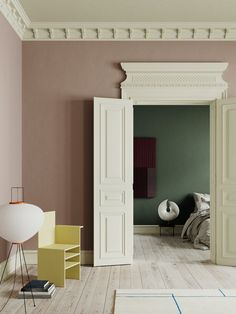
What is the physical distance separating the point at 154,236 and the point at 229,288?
15.4 ft

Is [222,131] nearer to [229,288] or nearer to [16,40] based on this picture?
[229,288]

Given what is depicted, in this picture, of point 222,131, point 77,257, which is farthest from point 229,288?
point 222,131

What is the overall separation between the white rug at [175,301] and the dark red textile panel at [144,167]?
5278 millimetres

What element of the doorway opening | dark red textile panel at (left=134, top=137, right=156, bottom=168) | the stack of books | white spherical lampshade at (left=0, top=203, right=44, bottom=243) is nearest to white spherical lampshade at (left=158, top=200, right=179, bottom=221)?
the doorway opening

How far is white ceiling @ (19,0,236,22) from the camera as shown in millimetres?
5922

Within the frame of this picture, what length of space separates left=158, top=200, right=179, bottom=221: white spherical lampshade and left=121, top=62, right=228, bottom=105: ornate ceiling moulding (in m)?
3.59

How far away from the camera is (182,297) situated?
15.7 feet

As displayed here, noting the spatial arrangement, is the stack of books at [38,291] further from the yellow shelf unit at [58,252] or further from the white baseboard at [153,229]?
the white baseboard at [153,229]

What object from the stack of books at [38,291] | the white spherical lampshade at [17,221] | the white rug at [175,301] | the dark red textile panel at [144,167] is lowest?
the white rug at [175,301]

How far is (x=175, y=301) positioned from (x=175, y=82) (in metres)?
3.23

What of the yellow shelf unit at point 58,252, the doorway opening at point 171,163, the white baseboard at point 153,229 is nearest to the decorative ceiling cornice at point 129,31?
the yellow shelf unit at point 58,252

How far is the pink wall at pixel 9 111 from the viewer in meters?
5.78

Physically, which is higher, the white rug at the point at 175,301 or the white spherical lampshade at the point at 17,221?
the white spherical lampshade at the point at 17,221

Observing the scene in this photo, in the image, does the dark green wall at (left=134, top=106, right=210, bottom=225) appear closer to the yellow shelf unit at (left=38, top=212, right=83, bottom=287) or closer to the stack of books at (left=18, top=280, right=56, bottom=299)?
the yellow shelf unit at (left=38, top=212, right=83, bottom=287)
